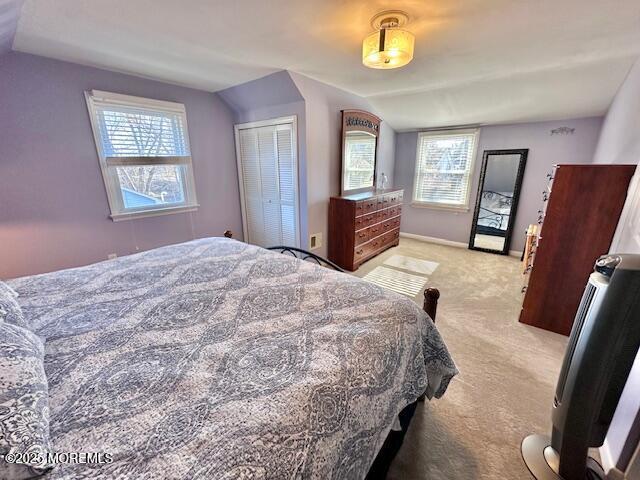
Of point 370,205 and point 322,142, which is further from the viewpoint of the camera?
point 370,205

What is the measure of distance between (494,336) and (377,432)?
1897 millimetres

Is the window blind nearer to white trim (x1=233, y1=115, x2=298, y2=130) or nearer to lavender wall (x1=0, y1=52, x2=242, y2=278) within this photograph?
lavender wall (x1=0, y1=52, x2=242, y2=278)

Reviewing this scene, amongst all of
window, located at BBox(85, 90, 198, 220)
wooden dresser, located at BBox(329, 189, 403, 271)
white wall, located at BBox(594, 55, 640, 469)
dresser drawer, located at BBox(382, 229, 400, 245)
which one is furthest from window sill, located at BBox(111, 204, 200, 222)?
white wall, located at BBox(594, 55, 640, 469)

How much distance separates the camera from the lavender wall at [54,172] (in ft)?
7.30

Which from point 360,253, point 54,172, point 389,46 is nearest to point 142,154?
point 54,172

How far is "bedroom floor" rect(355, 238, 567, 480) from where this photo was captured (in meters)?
1.31

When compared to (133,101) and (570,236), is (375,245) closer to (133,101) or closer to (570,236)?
(570,236)

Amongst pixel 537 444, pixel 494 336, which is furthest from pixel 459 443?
pixel 494 336

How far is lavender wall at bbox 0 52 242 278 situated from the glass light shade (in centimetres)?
252

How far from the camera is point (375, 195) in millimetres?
3773

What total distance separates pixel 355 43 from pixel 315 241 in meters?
2.18

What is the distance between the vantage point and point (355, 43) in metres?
2.03

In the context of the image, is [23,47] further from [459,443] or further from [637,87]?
[637,87]

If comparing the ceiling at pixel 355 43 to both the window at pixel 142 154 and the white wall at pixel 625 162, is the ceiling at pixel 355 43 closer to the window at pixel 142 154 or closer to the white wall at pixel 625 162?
the white wall at pixel 625 162
